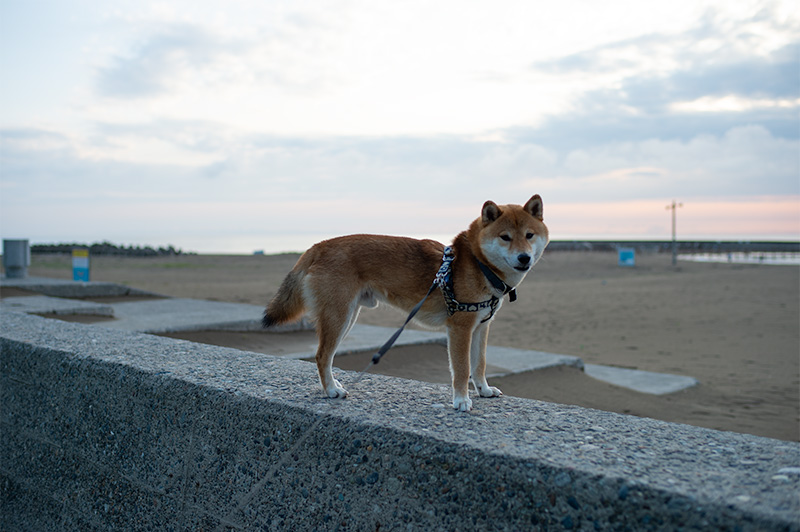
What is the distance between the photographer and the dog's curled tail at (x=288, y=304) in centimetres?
352

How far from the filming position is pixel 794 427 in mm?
6527

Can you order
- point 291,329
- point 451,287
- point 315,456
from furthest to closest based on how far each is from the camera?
point 291,329, point 451,287, point 315,456

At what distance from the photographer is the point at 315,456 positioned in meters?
2.74

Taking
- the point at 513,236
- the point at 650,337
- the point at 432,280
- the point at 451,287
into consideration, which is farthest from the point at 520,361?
the point at 650,337

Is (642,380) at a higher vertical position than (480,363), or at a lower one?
lower

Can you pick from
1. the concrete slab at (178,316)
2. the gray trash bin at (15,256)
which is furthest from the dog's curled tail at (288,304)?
the gray trash bin at (15,256)

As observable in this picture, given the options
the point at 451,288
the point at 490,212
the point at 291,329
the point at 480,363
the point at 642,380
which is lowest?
the point at 642,380

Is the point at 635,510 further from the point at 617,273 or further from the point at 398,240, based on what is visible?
the point at 617,273

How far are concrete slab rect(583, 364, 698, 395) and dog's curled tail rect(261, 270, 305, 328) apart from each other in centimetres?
547

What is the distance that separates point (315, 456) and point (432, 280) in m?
1.18

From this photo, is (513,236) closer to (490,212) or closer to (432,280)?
(490,212)

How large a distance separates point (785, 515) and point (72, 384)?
12.9 ft

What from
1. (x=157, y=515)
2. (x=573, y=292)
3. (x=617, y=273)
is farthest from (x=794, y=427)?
(x=617, y=273)

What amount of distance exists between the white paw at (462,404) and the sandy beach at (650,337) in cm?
349
